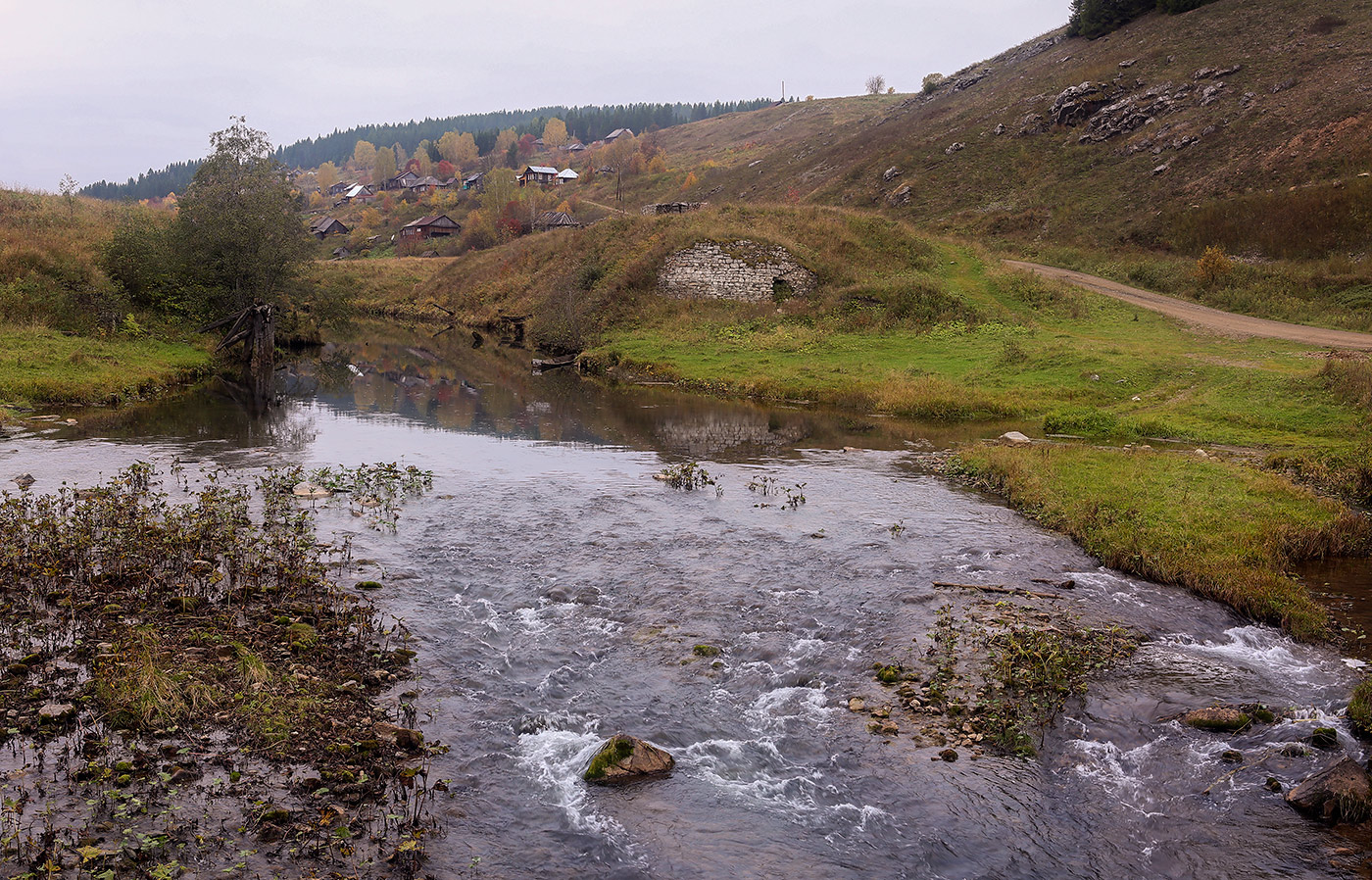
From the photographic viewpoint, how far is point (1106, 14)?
3920 inches

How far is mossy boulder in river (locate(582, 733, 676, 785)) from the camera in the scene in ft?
30.9

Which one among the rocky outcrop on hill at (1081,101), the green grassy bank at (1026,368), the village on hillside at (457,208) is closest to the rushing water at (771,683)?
the green grassy bank at (1026,368)

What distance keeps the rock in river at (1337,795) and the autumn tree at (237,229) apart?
47.0 metres

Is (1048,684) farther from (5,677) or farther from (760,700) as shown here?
(5,677)

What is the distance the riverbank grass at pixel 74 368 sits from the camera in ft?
96.8

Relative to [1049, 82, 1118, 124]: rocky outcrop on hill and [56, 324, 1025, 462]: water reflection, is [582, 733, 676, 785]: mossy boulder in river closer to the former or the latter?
[56, 324, 1025, 462]: water reflection

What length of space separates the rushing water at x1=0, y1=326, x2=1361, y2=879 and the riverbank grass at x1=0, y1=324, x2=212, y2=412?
6042 millimetres

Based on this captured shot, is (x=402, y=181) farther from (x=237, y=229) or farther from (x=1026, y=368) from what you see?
(x=1026, y=368)

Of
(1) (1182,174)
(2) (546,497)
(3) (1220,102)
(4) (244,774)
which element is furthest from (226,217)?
(3) (1220,102)

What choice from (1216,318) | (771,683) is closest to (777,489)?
(771,683)

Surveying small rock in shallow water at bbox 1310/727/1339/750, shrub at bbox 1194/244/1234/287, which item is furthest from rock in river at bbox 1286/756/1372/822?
shrub at bbox 1194/244/1234/287

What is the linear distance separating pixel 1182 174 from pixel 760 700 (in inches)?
2621

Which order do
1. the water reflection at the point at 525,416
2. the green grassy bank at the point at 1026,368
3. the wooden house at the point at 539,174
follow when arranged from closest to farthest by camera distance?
the green grassy bank at the point at 1026,368 < the water reflection at the point at 525,416 < the wooden house at the point at 539,174

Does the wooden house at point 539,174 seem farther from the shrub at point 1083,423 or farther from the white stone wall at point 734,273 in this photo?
the shrub at point 1083,423
